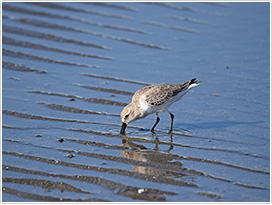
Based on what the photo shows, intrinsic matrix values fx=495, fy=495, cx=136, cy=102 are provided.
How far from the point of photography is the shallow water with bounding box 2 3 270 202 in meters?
5.61

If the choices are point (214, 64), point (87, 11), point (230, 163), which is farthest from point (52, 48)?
point (230, 163)

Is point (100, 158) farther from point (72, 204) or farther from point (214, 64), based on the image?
point (214, 64)

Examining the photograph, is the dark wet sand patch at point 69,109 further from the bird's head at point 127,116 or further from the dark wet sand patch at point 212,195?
the dark wet sand patch at point 212,195

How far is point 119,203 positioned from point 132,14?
303 inches

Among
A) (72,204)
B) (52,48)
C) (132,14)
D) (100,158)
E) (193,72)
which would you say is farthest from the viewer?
(132,14)

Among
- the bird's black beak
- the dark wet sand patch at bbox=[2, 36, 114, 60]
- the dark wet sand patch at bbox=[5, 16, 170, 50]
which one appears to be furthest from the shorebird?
the dark wet sand patch at bbox=[5, 16, 170, 50]

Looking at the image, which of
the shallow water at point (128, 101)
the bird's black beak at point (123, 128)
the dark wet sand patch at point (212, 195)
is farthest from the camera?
the bird's black beak at point (123, 128)

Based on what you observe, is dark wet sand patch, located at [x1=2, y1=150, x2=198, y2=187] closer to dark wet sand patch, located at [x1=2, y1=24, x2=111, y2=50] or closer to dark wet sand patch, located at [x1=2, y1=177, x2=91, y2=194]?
dark wet sand patch, located at [x1=2, y1=177, x2=91, y2=194]

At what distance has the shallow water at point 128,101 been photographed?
5.61 m

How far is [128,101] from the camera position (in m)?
8.34

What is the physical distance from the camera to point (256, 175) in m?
5.82

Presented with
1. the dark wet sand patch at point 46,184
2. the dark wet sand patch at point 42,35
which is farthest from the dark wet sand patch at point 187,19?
the dark wet sand patch at point 46,184

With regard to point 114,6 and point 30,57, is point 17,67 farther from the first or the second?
point 114,6

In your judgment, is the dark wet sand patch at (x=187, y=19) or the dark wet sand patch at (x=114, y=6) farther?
the dark wet sand patch at (x=114, y=6)
